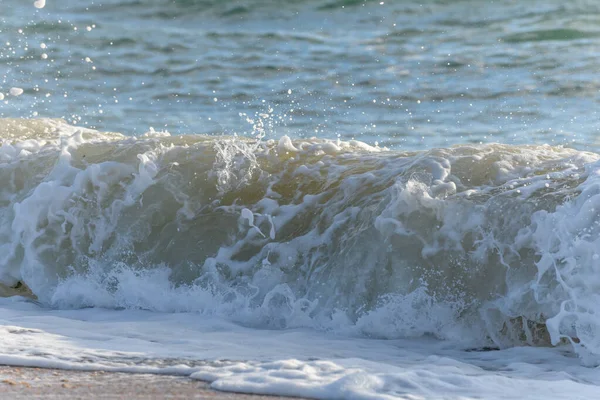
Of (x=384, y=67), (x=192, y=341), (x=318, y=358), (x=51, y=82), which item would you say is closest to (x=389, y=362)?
(x=318, y=358)

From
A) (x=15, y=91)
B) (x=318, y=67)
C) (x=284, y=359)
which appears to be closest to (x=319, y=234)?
(x=284, y=359)

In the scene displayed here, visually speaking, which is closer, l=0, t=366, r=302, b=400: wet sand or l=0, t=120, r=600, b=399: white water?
l=0, t=366, r=302, b=400: wet sand

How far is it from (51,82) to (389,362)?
7785 millimetres

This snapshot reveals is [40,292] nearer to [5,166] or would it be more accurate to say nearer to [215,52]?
[5,166]

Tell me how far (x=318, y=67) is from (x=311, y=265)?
6054mm

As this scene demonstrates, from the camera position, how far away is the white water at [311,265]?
384cm

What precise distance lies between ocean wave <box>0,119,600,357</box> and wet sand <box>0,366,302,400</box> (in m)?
1.20

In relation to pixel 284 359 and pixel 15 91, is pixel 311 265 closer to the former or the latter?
pixel 284 359

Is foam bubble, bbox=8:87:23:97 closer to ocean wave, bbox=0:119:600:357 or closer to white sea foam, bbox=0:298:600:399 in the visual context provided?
ocean wave, bbox=0:119:600:357

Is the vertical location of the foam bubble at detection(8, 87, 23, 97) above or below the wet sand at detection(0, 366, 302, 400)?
above

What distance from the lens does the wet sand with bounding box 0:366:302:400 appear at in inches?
129

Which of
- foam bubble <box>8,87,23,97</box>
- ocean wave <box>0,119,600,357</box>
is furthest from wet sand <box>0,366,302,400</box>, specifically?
foam bubble <box>8,87,23,97</box>

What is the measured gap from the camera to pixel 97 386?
11.1 ft

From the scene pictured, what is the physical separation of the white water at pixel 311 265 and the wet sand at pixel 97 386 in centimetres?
7
